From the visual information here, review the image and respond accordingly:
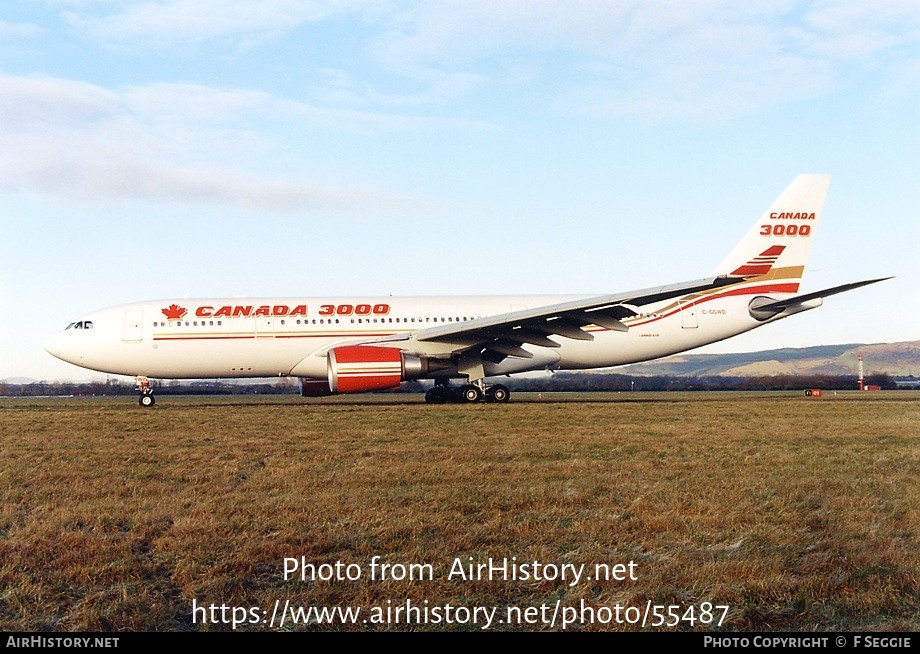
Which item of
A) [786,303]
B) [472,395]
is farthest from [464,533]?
[786,303]

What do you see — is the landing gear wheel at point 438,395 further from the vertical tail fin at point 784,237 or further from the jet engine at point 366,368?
the vertical tail fin at point 784,237

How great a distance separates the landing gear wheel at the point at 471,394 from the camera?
22812 millimetres

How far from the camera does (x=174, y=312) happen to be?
23.3 m

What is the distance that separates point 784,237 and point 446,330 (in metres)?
11.2

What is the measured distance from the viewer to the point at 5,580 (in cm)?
460

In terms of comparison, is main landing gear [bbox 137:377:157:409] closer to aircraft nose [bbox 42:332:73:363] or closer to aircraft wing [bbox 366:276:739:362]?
aircraft nose [bbox 42:332:73:363]

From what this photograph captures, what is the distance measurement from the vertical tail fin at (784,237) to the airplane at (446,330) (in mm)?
30

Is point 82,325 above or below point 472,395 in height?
above

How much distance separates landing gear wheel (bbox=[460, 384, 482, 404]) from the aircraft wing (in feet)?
3.46

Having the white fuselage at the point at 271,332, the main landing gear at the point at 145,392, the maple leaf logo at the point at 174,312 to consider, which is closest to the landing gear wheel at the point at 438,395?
the white fuselage at the point at 271,332

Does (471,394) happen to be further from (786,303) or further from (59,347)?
(59,347)

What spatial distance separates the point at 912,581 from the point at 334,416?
14.4 m

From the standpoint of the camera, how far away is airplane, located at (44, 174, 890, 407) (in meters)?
21.1

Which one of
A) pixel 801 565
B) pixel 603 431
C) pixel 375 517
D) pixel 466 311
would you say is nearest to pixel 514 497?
pixel 375 517
